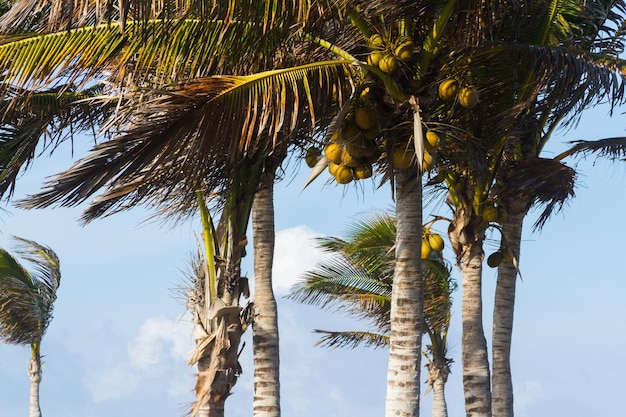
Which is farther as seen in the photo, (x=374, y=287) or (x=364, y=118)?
(x=374, y=287)

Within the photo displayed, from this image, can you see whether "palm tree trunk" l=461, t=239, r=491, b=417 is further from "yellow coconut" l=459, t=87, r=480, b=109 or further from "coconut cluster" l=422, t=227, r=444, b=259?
"yellow coconut" l=459, t=87, r=480, b=109

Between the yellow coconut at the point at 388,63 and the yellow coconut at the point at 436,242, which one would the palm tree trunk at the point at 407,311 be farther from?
the yellow coconut at the point at 436,242

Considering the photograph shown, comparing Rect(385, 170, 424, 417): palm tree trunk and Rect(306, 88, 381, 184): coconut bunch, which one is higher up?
Rect(306, 88, 381, 184): coconut bunch

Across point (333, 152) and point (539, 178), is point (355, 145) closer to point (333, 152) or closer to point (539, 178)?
point (333, 152)

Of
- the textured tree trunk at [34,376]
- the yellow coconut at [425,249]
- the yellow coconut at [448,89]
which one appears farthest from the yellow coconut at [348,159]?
the textured tree trunk at [34,376]

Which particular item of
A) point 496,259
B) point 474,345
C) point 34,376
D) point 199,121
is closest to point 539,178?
point 496,259

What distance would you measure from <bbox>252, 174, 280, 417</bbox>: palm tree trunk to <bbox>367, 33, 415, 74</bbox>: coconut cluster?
9.72ft

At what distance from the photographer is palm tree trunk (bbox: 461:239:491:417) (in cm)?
1091

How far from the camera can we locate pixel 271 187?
11234mm

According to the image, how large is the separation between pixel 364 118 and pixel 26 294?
1544 centimetres

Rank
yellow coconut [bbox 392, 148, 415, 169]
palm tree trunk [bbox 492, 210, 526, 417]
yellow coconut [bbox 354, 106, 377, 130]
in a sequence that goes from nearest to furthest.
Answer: yellow coconut [bbox 354, 106, 377, 130]
yellow coconut [bbox 392, 148, 415, 169]
palm tree trunk [bbox 492, 210, 526, 417]

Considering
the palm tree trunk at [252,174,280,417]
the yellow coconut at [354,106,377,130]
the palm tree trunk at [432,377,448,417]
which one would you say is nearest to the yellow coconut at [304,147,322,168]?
the yellow coconut at [354,106,377,130]

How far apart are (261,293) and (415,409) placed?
3223 millimetres

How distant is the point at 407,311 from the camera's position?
8.43 metres
